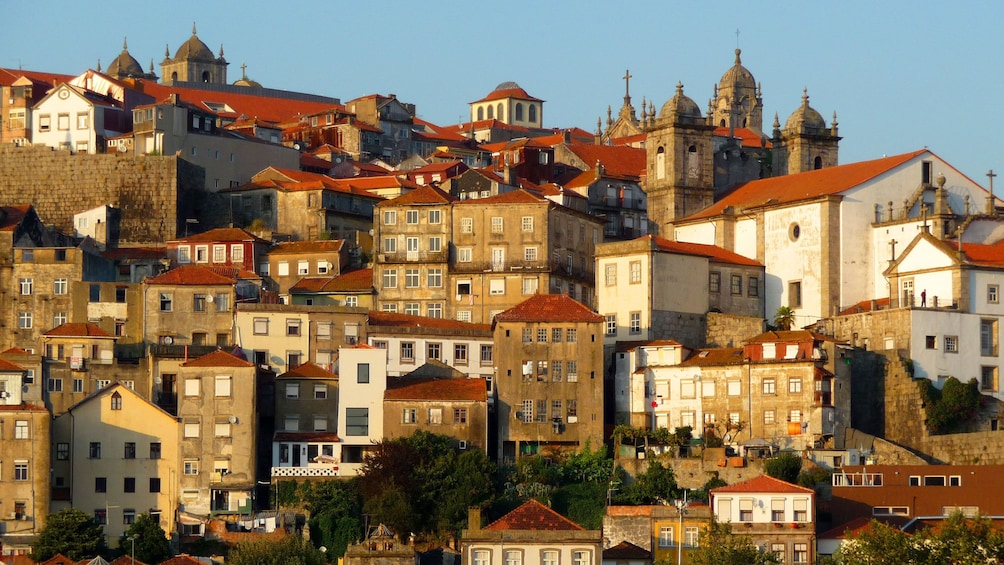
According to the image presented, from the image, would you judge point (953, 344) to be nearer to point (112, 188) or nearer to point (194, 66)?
point (112, 188)

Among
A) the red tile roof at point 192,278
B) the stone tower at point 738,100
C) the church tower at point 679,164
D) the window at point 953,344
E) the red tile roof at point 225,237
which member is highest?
the stone tower at point 738,100

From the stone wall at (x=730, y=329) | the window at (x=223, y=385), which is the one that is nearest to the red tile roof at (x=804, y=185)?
the stone wall at (x=730, y=329)

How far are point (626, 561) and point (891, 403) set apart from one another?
1723 centimetres

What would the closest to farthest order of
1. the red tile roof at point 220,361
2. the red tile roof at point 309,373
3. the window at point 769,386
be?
the red tile roof at point 220,361 < the window at point 769,386 < the red tile roof at point 309,373

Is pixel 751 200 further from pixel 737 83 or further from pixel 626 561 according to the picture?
pixel 737 83

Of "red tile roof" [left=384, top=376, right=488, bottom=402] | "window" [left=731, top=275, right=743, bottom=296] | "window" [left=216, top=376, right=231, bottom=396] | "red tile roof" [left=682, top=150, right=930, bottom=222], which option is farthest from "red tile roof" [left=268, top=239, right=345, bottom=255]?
"window" [left=216, top=376, right=231, bottom=396]

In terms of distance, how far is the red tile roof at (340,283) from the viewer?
9344 centimetres

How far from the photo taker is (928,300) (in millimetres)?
86000

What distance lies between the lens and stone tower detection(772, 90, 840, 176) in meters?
105

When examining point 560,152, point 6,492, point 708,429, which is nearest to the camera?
point 6,492

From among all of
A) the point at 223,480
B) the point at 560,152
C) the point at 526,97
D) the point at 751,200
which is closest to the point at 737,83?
the point at 526,97

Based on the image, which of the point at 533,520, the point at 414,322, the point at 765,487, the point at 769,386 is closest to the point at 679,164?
the point at 414,322

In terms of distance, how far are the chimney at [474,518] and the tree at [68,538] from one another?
1249 centimetres

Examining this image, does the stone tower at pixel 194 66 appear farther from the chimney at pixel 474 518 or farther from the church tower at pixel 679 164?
the chimney at pixel 474 518
